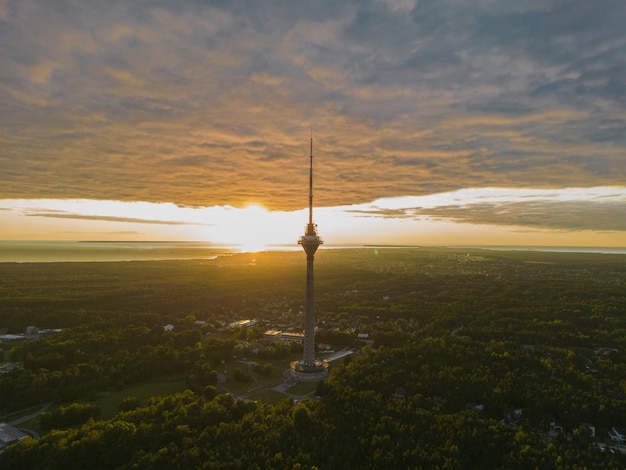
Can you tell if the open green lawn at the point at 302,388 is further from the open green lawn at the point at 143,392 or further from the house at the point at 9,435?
the house at the point at 9,435

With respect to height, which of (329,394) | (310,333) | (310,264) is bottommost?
(329,394)

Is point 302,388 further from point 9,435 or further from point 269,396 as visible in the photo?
point 9,435

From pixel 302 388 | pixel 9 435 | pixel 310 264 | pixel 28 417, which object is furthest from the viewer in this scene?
pixel 310 264

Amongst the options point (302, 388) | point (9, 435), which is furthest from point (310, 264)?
point (9, 435)

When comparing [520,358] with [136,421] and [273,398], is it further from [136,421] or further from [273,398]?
[136,421]

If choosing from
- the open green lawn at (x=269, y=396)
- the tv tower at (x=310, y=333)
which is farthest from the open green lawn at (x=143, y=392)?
the tv tower at (x=310, y=333)

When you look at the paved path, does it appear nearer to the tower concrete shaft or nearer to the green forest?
the green forest

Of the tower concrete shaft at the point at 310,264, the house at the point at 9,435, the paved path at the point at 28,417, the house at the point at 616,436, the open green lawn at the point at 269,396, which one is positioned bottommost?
the paved path at the point at 28,417

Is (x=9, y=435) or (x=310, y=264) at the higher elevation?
(x=310, y=264)

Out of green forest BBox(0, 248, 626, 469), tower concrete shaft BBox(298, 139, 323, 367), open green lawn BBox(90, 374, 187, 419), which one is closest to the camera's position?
green forest BBox(0, 248, 626, 469)

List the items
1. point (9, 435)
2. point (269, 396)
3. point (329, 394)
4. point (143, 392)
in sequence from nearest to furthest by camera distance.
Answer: point (9, 435) < point (329, 394) < point (269, 396) < point (143, 392)

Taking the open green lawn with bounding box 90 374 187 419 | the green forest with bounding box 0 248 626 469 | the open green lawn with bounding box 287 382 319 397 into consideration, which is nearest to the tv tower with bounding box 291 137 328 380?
the open green lawn with bounding box 287 382 319 397

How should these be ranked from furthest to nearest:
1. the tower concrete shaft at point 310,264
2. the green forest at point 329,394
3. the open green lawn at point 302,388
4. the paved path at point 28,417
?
the tower concrete shaft at point 310,264 → the open green lawn at point 302,388 → the paved path at point 28,417 → the green forest at point 329,394
